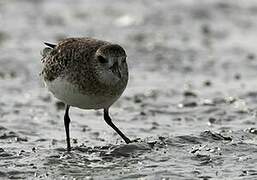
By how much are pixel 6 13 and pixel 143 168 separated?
405 inches

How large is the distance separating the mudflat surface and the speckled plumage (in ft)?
2.18

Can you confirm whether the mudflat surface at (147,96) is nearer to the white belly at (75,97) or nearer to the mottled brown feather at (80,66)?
the white belly at (75,97)

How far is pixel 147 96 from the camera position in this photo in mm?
11258

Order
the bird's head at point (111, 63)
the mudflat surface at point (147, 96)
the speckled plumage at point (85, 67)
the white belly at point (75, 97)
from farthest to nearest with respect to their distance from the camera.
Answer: the white belly at point (75, 97), the speckled plumage at point (85, 67), the bird's head at point (111, 63), the mudflat surface at point (147, 96)

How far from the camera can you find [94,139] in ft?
29.5

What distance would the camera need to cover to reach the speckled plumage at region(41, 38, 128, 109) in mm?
7816

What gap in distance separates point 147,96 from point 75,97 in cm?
340

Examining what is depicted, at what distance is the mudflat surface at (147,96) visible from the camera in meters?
7.58

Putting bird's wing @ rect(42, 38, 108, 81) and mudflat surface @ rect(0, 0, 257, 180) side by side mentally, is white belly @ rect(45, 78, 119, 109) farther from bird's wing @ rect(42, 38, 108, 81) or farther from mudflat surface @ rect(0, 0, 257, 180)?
mudflat surface @ rect(0, 0, 257, 180)

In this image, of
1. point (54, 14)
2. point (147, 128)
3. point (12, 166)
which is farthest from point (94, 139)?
point (54, 14)

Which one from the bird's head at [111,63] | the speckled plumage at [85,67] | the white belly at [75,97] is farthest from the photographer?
the white belly at [75,97]

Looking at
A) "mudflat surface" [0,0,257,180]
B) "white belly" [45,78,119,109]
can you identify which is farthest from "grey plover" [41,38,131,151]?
"mudflat surface" [0,0,257,180]

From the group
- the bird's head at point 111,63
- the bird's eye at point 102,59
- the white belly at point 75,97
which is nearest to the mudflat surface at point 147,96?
the white belly at point 75,97

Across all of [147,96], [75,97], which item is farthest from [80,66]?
[147,96]
